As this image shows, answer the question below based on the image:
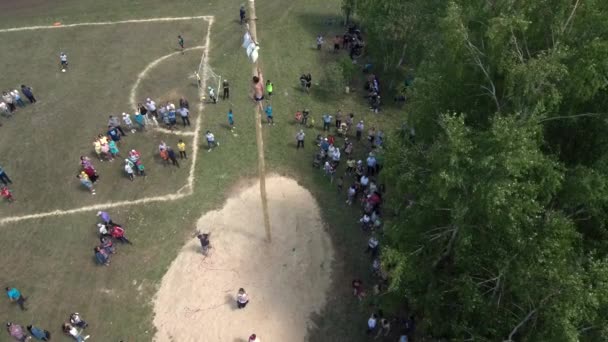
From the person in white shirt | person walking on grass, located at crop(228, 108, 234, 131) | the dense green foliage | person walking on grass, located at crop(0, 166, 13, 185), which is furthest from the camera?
person walking on grass, located at crop(228, 108, 234, 131)

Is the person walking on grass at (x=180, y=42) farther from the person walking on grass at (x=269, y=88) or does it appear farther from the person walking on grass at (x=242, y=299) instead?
the person walking on grass at (x=242, y=299)

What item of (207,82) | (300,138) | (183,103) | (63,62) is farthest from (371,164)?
(63,62)

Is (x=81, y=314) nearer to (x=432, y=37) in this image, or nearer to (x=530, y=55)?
(x=530, y=55)

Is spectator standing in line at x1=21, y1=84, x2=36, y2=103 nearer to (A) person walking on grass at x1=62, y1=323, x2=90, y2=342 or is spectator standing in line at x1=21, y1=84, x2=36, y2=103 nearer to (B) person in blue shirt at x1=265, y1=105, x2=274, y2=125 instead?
(B) person in blue shirt at x1=265, y1=105, x2=274, y2=125

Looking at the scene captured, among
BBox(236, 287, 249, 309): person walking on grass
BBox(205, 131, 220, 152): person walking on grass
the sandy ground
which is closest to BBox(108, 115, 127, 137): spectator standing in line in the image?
BBox(205, 131, 220, 152): person walking on grass

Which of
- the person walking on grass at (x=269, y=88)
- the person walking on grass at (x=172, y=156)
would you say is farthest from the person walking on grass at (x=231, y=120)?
the person walking on grass at (x=172, y=156)

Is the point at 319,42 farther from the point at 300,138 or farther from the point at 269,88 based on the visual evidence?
the point at 300,138
